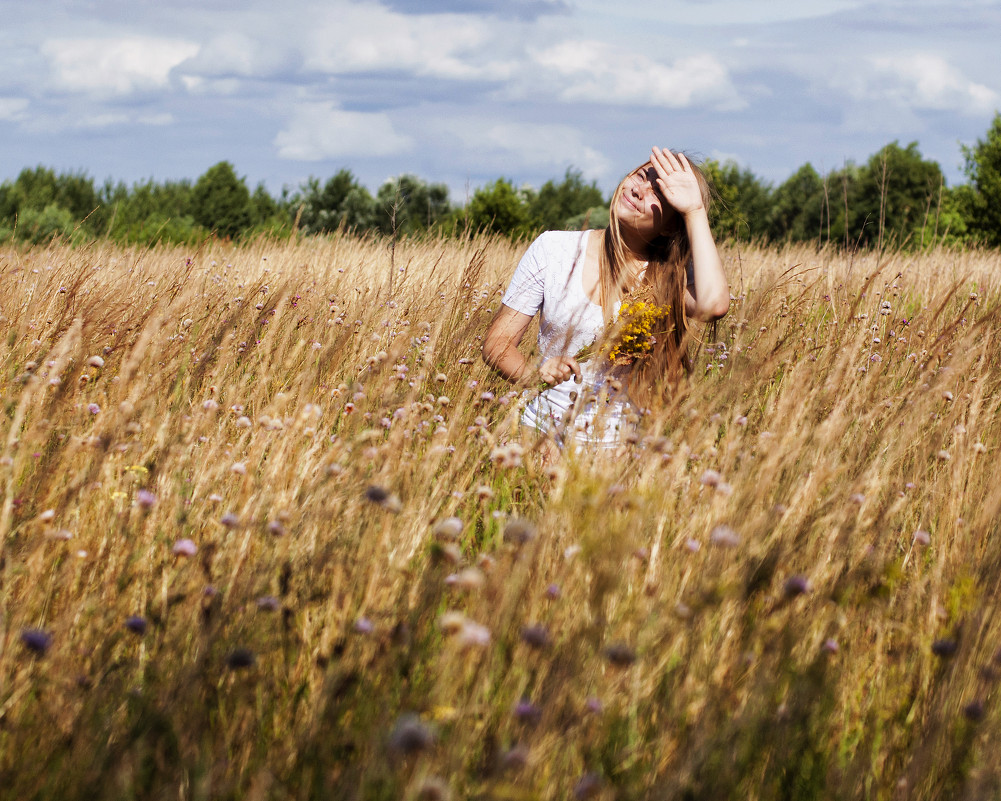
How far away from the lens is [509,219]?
88.9 ft

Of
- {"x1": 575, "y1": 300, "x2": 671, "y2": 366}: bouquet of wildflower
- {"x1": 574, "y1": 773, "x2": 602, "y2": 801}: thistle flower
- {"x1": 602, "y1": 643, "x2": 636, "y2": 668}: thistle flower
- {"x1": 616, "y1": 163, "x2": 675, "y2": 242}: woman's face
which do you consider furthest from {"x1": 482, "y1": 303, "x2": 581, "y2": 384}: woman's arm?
{"x1": 574, "y1": 773, "x2": 602, "y2": 801}: thistle flower

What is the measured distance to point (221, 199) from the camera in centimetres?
3120

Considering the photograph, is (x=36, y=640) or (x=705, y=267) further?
(x=705, y=267)

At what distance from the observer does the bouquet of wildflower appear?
8.34 ft

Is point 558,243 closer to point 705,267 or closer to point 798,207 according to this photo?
point 705,267

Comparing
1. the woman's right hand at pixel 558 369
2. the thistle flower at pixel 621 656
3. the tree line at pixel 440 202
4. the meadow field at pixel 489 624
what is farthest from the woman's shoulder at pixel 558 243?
the tree line at pixel 440 202

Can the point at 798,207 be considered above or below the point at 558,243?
above

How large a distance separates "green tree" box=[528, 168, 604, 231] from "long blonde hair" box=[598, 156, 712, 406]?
1285 inches

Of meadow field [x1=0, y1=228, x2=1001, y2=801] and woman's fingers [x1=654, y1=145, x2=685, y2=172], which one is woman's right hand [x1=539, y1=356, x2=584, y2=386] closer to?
meadow field [x1=0, y1=228, x2=1001, y2=801]

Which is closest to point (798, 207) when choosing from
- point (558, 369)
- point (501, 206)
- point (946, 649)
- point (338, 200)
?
point (501, 206)

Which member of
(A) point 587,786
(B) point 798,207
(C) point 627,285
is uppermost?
(B) point 798,207

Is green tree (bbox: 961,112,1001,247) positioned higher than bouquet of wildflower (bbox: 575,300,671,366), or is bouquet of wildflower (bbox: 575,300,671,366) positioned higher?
green tree (bbox: 961,112,1001,247)

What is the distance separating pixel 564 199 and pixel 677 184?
38.0 meters

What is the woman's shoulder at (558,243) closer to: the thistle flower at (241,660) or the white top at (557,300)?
the white top at (557,300)
